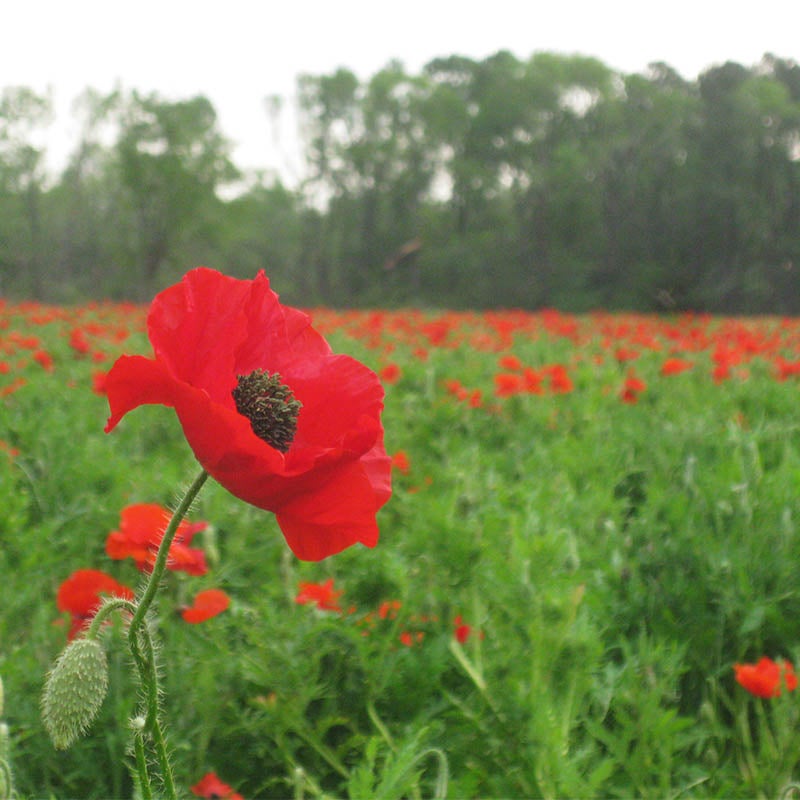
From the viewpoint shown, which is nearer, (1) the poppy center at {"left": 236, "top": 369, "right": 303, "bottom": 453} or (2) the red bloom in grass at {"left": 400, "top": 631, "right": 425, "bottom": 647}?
(1) the poppy center at {"left": 236, "top": 369, "right": 303, "bottom": 453}

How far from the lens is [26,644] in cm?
164

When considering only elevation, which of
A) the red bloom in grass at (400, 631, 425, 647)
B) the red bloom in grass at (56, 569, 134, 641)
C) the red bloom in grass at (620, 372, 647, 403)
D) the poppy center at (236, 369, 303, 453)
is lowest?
the red bloom in grass at (400, 631, 425, 647)

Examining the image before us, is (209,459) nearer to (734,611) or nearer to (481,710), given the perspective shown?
(481,710)

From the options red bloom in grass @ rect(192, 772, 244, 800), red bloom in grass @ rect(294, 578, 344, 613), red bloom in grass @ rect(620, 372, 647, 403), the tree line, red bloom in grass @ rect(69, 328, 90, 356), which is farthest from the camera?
the tree line

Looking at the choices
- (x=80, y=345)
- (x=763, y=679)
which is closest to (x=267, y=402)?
(x=763, y=679)

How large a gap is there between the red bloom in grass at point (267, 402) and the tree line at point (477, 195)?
807 inches

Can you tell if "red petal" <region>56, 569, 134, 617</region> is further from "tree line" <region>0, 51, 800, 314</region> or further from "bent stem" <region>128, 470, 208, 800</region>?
"tree line" <region>0, 51, 800, 314</region>

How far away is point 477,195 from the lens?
3456cm


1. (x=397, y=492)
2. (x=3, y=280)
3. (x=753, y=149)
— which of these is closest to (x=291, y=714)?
(x=397, y=492)

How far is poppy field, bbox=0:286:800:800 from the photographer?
1412mm

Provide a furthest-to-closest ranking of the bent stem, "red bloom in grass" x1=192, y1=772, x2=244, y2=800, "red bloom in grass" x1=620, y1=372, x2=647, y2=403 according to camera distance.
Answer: "red bloom in grass" x1=620, y1=372, x2=647, y2=403 < "red bloom in grass" x1=192, y1=772, x2=244, y2=800 < the bent stem

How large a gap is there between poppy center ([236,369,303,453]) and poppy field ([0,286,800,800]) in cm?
7

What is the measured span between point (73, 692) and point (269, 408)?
283 millimetres

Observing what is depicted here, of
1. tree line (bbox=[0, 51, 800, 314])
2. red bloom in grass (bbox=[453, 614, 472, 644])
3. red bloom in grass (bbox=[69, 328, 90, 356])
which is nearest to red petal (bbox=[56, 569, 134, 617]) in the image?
red bloom in grass (bbox=[453, 614, 472, 644])
